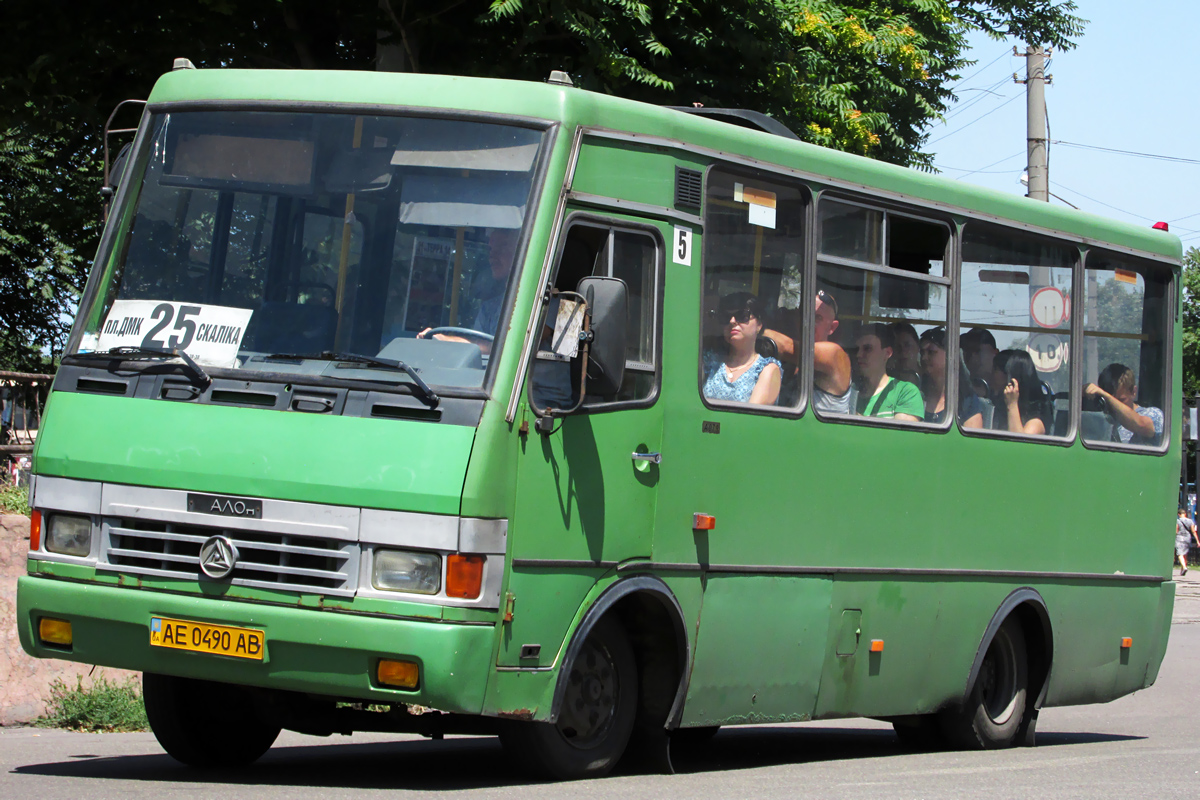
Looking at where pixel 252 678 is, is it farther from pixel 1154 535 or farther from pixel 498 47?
pixel 498 47

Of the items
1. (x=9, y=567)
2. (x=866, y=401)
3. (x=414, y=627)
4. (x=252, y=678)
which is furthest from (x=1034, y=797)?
(x=9, y=567)

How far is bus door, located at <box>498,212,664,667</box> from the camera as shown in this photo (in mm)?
7090

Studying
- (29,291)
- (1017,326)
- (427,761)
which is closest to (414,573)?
(427,761)

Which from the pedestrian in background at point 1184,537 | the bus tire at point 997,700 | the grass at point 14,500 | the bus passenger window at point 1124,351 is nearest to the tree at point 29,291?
the grass at point 14,500

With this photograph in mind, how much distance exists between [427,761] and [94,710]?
2.85 m

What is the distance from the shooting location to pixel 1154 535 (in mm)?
11812

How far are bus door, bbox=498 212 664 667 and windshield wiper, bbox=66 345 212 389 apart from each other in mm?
1338

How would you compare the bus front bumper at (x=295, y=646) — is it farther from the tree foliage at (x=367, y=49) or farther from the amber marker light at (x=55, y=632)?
the tree foliage at (x=367, y=49)

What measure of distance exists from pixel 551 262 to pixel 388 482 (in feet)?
3.97

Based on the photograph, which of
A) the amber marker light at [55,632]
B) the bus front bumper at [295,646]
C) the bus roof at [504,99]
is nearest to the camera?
the bus front bumper at [295,646]

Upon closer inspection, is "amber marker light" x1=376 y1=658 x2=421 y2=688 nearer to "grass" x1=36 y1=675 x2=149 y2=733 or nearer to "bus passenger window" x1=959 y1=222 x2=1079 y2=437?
"grass" x1=36 y1=675 x2=149 y2=733

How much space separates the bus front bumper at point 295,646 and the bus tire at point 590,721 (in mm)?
724

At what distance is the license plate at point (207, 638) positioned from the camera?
22.2 feet

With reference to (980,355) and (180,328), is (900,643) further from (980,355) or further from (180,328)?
(180,328)
